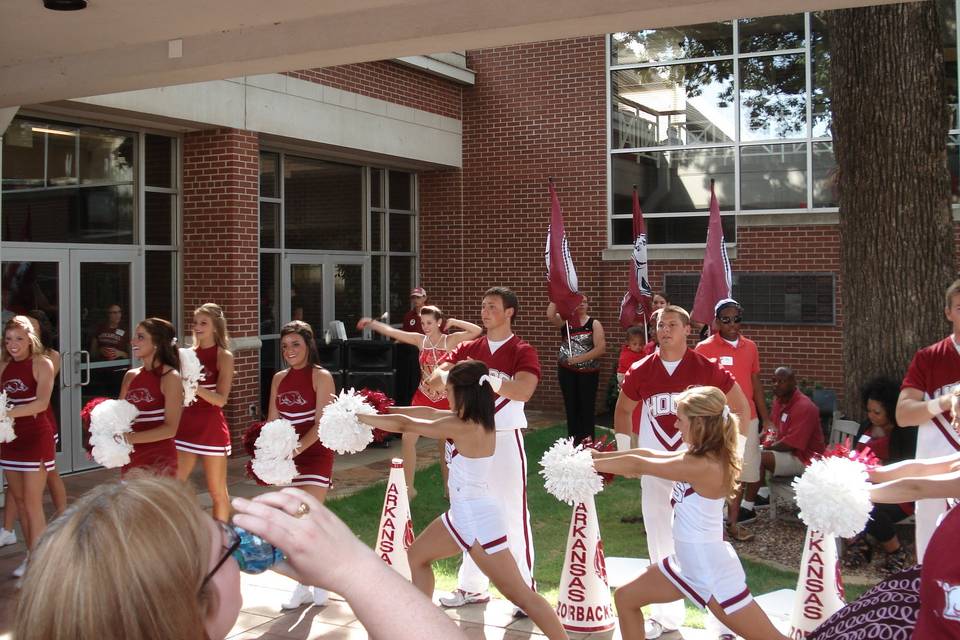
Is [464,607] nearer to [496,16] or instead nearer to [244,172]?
[496,16]

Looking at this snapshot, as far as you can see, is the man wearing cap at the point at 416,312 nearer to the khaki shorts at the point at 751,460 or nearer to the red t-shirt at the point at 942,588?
the khaki shorts at the point at 751,460

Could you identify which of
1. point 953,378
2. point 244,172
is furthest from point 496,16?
point 244,172

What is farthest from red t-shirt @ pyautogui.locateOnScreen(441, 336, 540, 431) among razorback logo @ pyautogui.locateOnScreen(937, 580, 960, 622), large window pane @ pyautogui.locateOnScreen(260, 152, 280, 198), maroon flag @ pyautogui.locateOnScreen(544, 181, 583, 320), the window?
the window

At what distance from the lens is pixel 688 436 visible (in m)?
4.36

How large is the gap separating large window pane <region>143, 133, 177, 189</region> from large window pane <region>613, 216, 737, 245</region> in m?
6.88

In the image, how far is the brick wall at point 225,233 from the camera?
11172 mm

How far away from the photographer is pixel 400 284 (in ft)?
51.8

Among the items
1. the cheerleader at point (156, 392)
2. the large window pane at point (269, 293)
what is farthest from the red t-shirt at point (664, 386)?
the large window pane at point (269, 293)

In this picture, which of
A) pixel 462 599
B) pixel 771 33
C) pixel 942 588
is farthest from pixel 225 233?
pixel 942 588

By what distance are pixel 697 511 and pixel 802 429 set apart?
3.75 metres

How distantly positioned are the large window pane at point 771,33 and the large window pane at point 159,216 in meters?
8.45

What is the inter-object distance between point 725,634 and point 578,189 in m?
10.5

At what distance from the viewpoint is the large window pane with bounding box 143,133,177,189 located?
1113 centimetres

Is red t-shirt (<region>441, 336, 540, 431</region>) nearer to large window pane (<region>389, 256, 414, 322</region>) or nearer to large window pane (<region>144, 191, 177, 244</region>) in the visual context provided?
large window pane (<region>144, 191, 177, 244</region>)
